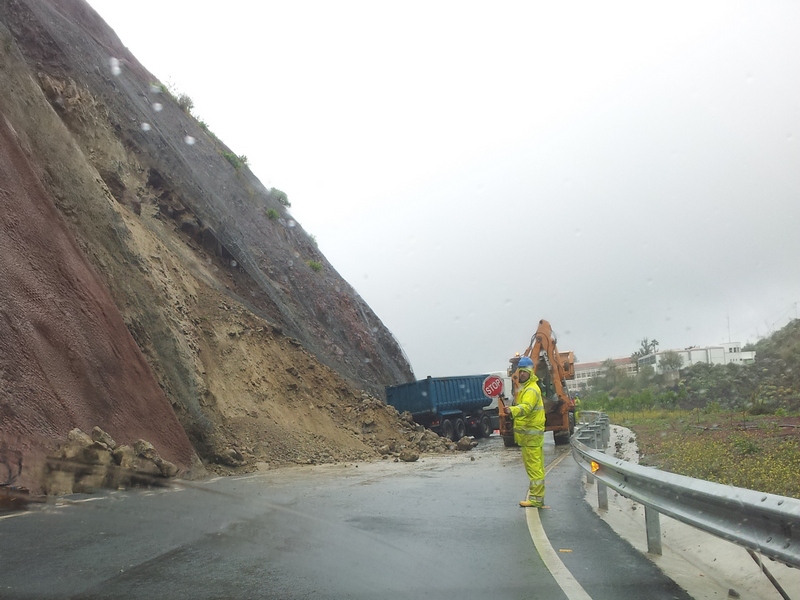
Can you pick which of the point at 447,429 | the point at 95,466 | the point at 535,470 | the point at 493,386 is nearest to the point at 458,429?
the point at 447,429

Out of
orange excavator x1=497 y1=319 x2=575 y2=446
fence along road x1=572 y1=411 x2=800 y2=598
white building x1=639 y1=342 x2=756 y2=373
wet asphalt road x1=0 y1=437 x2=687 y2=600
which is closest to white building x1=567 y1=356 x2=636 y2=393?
white building x1=639 y1=342 x2=756 y2=373

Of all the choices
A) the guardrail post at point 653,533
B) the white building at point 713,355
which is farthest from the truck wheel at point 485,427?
the guardrail post at point 653,533

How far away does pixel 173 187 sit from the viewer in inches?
1038

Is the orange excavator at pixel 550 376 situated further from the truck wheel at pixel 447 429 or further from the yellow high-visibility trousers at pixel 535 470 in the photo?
the yellow high-visibility trousers at pixel 535 470

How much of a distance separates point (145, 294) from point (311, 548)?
→ 501 inches

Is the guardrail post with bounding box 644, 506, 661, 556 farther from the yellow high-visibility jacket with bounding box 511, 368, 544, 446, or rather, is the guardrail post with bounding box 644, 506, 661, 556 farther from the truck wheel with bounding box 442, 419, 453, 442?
the truck wheel with bounding box 442, 419, 453, 442

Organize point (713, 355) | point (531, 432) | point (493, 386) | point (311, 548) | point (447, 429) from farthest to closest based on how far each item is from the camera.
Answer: point (447, 429), point (493, 386), point (713, 355), point (531, 432), point (311, 548)

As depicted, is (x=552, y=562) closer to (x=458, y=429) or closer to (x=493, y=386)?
(x=493, y=386)

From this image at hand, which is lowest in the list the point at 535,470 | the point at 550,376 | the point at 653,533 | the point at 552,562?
the point at 552,562

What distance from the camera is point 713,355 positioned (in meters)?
23.4

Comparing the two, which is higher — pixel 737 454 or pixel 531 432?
pixel 531 432

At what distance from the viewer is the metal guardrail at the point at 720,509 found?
3.90 m

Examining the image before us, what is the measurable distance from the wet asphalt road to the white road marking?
0.07 meters

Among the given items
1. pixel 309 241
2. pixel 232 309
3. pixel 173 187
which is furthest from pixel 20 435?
pixel 309 241
